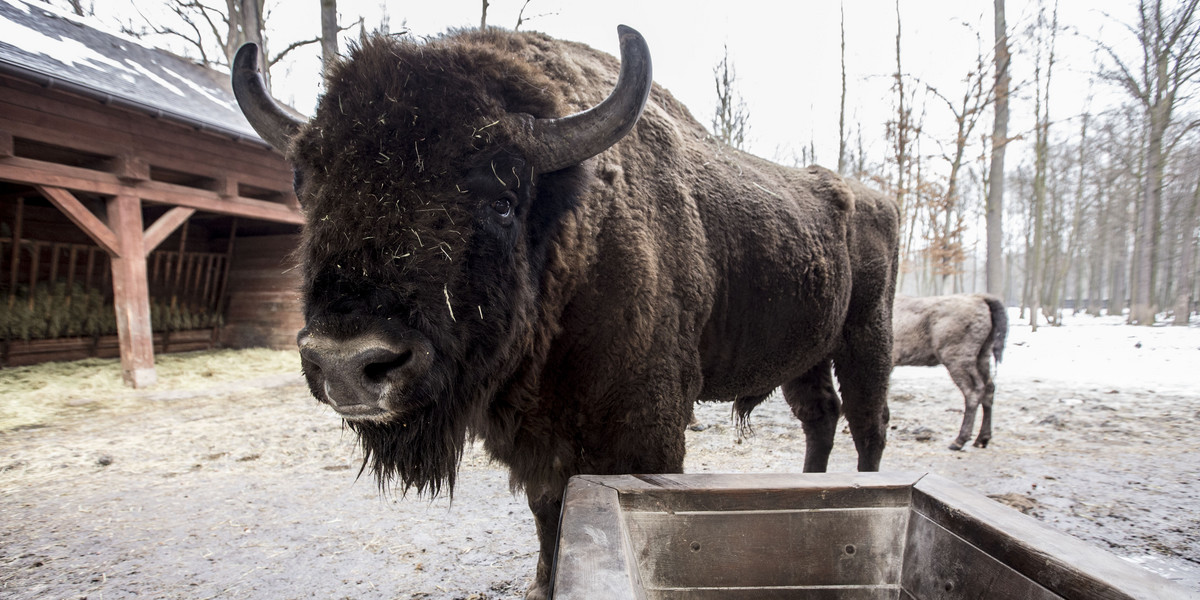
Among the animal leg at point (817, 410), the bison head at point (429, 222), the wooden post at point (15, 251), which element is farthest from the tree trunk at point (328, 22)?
the animal leg at point (817, 410)

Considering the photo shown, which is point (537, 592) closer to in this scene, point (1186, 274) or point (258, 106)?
point (258, 106)

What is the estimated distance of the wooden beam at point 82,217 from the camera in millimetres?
6988

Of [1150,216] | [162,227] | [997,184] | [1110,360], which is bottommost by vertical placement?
[1110,360]

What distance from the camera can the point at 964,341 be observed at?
23.1 ft

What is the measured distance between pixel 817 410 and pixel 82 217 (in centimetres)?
928

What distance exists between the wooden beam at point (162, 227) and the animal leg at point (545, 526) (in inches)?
330

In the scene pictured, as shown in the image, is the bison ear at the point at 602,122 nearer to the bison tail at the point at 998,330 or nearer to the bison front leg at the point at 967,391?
the bison front leg at the point at 967,391

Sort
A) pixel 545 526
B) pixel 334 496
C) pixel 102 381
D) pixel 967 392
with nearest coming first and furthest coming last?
pixel 545 526, pixel 334 496, pixel 967 392, pixel 102 381

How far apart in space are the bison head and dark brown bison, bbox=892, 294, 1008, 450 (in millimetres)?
5155

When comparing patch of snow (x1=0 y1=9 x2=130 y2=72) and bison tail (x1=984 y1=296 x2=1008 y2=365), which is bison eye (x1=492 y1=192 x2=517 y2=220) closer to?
bison tail (x1=984 y1=296 x2=1008 y2=365)

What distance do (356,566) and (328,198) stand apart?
7.83 feet

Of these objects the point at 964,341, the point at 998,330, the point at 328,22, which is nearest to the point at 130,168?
the point at 328,22

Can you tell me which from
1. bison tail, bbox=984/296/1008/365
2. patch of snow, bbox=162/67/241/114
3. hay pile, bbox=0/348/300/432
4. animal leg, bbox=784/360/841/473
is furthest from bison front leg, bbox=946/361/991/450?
patch of snow, bbox=162/67/241/114

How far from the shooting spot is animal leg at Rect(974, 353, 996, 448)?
5.87 m
